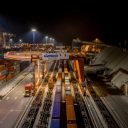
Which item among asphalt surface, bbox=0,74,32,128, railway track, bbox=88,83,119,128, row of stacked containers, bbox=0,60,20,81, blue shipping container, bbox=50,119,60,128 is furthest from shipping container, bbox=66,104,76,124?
row of stacked containers, bbox=0,60,20,81

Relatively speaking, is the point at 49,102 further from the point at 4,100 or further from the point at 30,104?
the point at 4,100

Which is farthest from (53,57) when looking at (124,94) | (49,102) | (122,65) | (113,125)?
(122,65)

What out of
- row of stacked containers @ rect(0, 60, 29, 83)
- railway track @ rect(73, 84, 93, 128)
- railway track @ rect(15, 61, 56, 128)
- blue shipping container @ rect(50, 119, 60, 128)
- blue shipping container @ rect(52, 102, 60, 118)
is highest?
row of stacked containers @ rect(0, 60, 29, 83)

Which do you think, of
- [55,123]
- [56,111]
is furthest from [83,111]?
[55,123]

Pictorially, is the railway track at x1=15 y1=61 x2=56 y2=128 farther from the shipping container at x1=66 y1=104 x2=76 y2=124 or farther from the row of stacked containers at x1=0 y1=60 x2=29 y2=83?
the row of stacked containers at x1=0 y1=60 x2=29 y2=83

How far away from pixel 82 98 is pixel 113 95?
6437mm

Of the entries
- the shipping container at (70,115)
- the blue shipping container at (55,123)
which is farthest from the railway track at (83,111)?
the blue shipping container at (55,123)

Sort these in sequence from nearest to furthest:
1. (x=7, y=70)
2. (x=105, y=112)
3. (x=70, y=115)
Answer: (x=70, y=115) → (x=105, y=112) → (x=7, y=70)

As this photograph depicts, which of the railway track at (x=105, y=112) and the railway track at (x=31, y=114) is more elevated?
the railway track at (x=105, y=112)

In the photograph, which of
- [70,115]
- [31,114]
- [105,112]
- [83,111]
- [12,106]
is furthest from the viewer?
[12,106]

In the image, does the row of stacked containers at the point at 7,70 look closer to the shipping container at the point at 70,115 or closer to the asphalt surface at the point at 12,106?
the asphalt surface at the point at 12,106

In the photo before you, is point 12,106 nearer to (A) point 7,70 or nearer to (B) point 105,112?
(B) point 105,112

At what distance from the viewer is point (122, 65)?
68938 mm

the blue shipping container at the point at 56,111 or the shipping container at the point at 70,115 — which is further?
the blue shipping container at the point at 56,111
